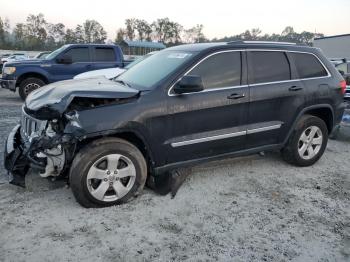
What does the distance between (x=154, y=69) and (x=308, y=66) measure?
7.63 feet

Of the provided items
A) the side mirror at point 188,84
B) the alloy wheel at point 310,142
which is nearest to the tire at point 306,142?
the alloy wheel at point 310,142

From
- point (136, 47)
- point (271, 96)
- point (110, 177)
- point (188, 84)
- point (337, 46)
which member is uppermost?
point (136, 47)

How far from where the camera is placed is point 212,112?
432 centimetres

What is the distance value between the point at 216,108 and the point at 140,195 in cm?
142

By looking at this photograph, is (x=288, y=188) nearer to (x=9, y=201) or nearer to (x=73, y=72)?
(x=9, y=201)

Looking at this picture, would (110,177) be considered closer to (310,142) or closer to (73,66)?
(310,142)

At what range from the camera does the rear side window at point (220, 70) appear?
4.33 meters

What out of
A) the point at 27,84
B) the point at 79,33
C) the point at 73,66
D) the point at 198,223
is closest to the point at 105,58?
the point at 73,66

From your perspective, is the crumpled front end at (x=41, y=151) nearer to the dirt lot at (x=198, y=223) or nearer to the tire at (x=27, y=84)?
the dirt lot at (x=198, y=223)

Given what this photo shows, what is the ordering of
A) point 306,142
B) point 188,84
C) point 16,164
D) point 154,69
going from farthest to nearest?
1. point 306,142
2. point 154,69
3. point 16,164
4. point 188,84

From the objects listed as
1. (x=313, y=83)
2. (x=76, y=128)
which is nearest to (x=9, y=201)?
(x=76, y=128)

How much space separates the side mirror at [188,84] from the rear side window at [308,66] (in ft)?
6.03

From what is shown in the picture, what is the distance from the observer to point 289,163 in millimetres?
5441

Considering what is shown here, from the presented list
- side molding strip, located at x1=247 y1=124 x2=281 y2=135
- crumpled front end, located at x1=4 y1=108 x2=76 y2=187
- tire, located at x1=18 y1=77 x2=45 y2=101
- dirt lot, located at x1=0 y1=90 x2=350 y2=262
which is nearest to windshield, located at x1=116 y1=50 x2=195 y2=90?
crumpled front end, located at x1=4 y1=108 x2=76 y2=187
